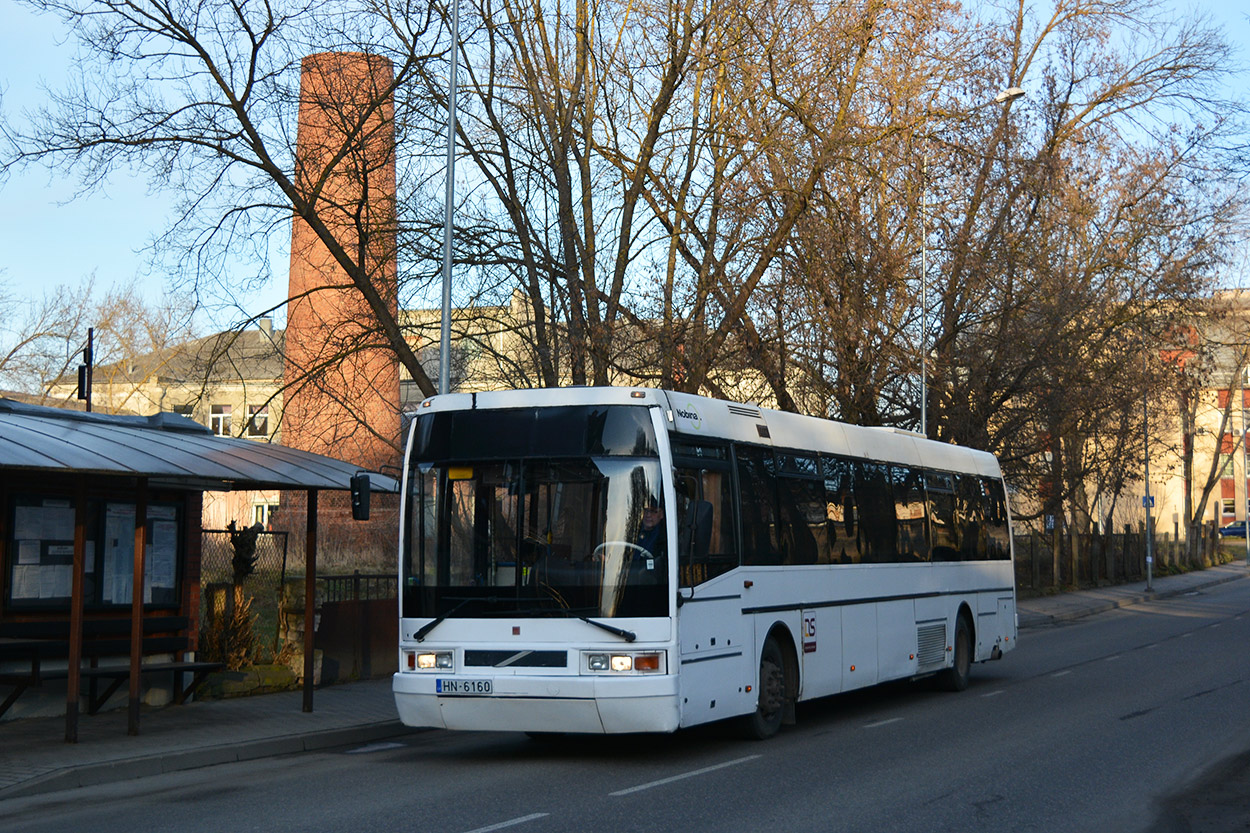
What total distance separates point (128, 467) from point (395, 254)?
Result: 1064 centimetres

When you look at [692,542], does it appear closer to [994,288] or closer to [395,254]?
[395,254]

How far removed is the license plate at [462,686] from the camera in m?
10.7

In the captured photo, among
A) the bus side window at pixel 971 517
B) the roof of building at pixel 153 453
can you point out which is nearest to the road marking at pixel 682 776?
the roof of building at pixel 153 453

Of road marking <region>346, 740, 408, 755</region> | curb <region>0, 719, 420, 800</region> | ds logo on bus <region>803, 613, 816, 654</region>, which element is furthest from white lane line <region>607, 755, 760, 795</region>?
curb <region>0, 719, 420, 800</region>

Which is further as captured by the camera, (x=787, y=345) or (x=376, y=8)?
(x=787, y=345)

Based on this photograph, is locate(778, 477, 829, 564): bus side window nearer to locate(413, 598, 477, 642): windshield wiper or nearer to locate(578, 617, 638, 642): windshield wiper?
locate(578, 617, 638, 642): windshield wiper

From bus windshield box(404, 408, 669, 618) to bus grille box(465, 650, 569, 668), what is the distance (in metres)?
0.32

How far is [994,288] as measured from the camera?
27.5m

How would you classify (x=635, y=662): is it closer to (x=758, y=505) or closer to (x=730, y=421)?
(x=758, y=505)

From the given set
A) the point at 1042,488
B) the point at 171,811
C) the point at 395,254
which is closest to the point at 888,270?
the point at 395,254

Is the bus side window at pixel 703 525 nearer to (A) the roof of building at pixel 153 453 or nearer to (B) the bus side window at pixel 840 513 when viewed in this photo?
(B) the bus side window at pixel 840 513

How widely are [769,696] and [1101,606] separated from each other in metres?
28.6

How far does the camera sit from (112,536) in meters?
14.2

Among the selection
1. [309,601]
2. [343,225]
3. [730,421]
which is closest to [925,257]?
[343,225]
